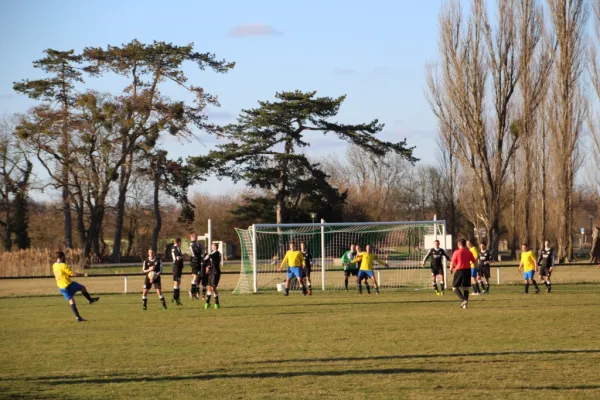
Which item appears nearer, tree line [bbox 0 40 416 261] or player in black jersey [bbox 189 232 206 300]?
player in black jersey [bbox 189 232 206 300]

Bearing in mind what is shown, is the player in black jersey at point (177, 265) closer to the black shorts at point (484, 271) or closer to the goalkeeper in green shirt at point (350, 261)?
the goalkeeper in green shirt at point (350, 261)

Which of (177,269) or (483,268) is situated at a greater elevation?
(177,269)

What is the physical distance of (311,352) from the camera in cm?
1305

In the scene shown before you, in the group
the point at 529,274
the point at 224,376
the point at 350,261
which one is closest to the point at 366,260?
the point at 350,261

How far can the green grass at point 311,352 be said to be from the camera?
981cm

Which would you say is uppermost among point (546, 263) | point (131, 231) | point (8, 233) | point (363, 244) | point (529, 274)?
point (131, 231)

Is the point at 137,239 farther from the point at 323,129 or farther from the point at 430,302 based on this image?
the point at 430,302

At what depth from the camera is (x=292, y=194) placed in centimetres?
5838

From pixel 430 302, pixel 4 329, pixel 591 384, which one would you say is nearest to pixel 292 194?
pixel 430 302

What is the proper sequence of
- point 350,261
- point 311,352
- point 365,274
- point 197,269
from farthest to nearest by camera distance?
point 350,261 → point 365,274 → point 197,269 → point 311,352

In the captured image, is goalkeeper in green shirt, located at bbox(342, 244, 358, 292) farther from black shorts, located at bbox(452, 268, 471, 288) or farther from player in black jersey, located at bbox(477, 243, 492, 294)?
black shorts, located at bbox(452, 268, 471, 288)

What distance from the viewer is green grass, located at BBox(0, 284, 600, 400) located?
386 inches

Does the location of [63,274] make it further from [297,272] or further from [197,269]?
[297,272]

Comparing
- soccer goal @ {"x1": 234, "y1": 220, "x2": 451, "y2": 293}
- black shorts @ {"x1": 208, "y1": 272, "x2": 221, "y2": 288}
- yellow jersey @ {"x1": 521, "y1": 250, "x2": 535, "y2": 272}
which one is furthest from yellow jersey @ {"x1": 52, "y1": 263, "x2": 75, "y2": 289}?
yellow jersey @ {"x1": 521, "y1": 250, "x2": 535, "y2": 272}
